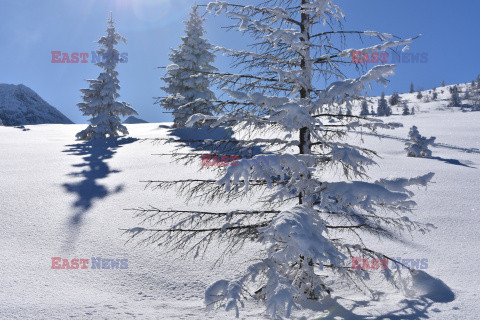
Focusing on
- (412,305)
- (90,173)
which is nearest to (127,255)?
(412,305)

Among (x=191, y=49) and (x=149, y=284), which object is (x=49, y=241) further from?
(x=191, y=49)

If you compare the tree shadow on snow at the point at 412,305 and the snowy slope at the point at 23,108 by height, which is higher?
the snowy slope at the point at 23,108

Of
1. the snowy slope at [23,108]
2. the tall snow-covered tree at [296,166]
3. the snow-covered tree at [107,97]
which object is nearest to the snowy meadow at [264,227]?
the tall snow-covered tree at [296,166]

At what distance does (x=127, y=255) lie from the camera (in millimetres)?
6508

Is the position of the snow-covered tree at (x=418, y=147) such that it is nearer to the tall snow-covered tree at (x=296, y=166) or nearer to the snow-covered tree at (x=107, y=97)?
the tall snow-covered tree at (x=296, y=166)

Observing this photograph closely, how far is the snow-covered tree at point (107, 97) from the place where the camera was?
22.1 metres

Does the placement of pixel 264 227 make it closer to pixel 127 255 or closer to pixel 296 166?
pixel 296 166

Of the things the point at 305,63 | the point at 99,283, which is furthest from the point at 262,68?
the point at 99,283

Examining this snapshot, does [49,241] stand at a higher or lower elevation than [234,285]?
lower

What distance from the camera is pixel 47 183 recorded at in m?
10.3

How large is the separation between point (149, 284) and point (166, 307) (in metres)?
0.88

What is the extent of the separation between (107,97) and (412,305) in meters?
23.4

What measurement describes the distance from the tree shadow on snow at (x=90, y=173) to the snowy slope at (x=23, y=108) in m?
52.3

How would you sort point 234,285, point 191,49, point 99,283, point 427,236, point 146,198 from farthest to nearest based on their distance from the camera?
point 191,49
point 146,198
point 427,236
point 99,283
point 234,285
